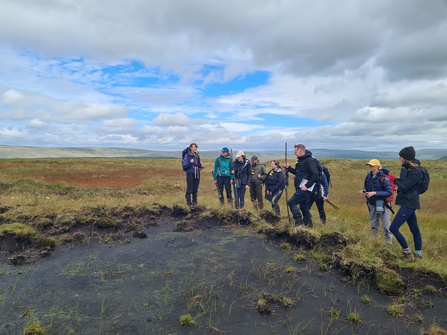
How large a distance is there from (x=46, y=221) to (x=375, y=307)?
8442mm

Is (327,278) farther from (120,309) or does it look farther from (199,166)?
(199,166)

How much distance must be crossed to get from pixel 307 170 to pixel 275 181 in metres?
2.64

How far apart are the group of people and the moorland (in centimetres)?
54

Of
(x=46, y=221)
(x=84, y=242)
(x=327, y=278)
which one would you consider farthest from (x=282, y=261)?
(x=46, y=221)

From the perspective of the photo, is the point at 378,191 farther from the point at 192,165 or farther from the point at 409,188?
the point at 192,165

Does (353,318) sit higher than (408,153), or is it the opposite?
(408,153)

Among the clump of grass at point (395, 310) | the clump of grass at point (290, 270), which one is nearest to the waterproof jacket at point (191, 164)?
the clump of grass at point (290, 270)

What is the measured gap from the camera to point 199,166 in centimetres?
1054

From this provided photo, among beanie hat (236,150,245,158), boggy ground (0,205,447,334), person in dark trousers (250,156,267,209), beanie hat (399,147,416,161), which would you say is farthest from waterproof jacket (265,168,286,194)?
beanie hat (399,147,416,161)

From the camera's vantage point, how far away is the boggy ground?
13.1 ft

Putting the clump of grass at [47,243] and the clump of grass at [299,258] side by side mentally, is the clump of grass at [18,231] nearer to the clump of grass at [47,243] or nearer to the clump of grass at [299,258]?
the clump of grass at [47,243]

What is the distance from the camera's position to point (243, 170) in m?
10.2

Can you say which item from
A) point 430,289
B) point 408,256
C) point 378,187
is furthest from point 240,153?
point 430,289

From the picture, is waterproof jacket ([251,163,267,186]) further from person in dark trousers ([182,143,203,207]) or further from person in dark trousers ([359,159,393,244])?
person in dark trousers ([359,159,393,244])
